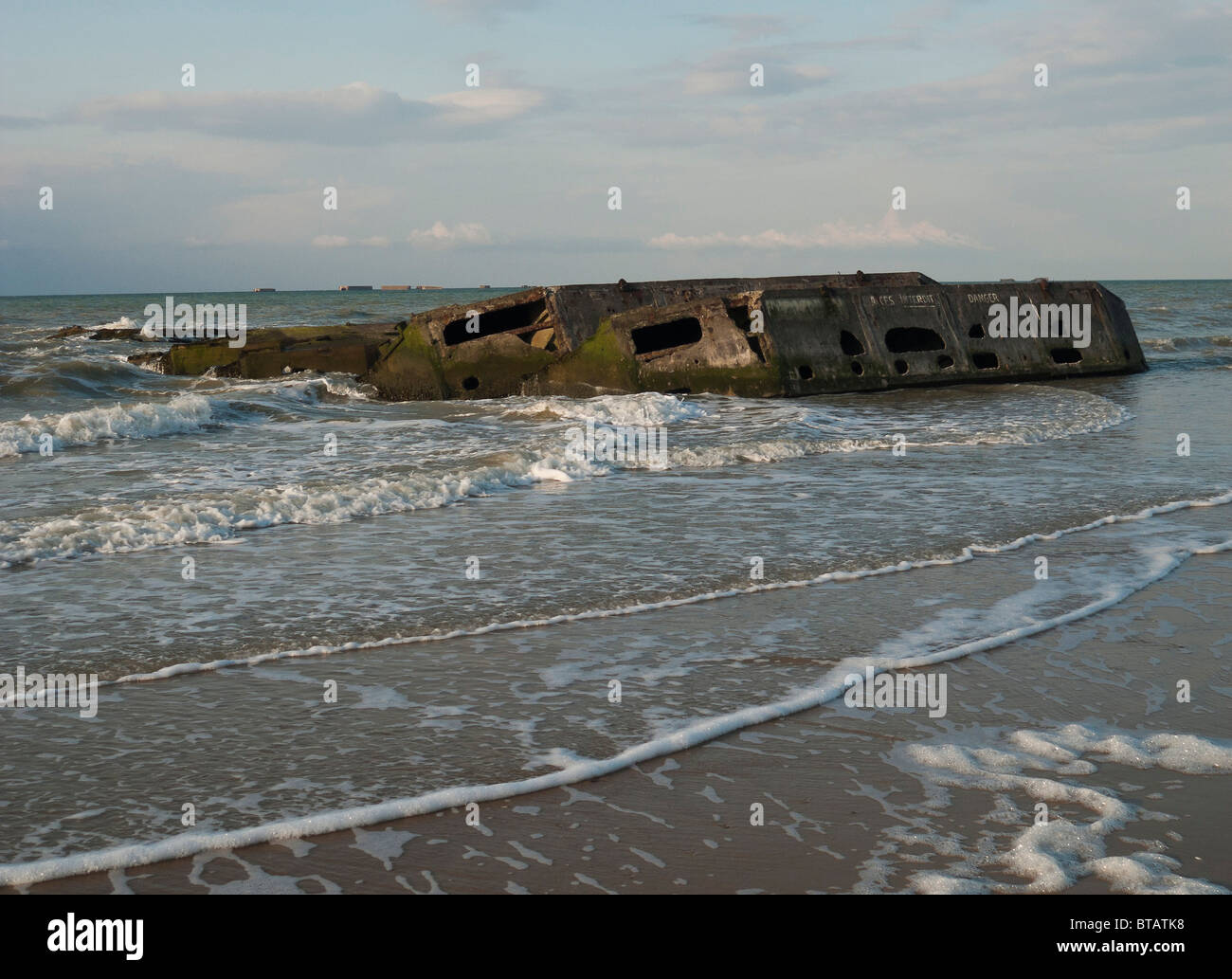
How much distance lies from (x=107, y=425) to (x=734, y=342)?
8.62m

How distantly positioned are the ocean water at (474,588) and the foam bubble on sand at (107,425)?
0.04 m

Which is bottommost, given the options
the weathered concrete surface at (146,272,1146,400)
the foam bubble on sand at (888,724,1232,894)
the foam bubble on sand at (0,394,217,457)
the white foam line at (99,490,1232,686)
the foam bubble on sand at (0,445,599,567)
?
the foam bubble on sand at (888,724,1232,894)

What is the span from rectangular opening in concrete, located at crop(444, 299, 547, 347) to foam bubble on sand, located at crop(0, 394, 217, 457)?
4.60 metres

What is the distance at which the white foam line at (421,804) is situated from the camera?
3.13 m

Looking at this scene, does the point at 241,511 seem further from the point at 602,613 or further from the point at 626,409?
the point at 626,409

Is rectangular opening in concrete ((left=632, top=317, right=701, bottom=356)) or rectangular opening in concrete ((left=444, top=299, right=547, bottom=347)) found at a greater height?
rectangular opening in concrete ((left=444, top=299, right=547, bottom=347))

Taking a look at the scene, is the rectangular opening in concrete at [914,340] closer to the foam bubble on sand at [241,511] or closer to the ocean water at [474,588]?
the ocean water at [474,588]

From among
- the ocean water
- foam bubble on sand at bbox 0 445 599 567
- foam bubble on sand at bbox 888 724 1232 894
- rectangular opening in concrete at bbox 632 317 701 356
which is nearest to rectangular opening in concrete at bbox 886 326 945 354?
rectangular opening in concrete at bbox 632 317 701 356

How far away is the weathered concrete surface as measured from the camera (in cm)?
1708

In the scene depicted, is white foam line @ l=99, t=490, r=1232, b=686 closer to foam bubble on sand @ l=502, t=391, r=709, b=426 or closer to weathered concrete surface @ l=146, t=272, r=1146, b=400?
foam bubble on sand @ l=502, t=391, r=709, b=426
